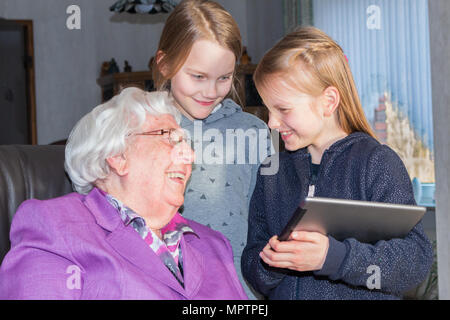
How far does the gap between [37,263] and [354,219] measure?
0.67 metres

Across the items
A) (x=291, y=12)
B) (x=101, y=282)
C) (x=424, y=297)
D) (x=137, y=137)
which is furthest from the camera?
(x=291, y=12)

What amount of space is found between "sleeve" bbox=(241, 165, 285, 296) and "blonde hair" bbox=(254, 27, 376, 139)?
0.27m

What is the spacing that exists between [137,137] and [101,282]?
1.18 feet

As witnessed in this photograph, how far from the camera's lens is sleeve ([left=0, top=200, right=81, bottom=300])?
3.97 feet

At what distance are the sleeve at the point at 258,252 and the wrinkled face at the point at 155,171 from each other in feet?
0.79

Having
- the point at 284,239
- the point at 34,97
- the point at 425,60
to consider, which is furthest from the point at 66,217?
the point at 34,97

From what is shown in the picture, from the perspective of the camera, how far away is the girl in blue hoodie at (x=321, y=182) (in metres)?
1.28

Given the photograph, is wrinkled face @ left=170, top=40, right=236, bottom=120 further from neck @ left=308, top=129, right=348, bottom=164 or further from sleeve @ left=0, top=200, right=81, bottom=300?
sleeve @ left=0, top=200, right=81, bottom=300

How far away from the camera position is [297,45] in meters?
1.46

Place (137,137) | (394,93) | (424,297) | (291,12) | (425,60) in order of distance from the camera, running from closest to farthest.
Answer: (137,137)
(424,297)
(425,60)
(394,93)
(291,12)

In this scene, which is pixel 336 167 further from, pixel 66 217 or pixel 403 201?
pixel 66 217

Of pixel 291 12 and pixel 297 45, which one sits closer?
pixel 297 45

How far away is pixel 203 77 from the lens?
1711 mm

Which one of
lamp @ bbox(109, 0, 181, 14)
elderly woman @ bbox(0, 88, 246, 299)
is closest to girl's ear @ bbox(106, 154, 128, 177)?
elderly woman @ bbox(0, 88, 246, 299)
